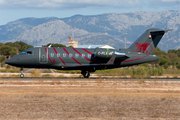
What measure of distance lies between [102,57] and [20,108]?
67.5ft

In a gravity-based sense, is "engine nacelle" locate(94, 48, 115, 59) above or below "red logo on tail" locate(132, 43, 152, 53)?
below

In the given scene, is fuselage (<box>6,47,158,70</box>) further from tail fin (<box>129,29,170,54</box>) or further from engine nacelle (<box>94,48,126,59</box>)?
tail fin (<box>129,29,170,54</box>)

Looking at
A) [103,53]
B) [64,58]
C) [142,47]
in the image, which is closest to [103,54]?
[103,53]

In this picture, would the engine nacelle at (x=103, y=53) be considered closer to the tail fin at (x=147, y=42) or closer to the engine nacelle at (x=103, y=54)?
the engine nacelle at (x=103, y=54)

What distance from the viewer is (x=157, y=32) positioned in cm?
3744

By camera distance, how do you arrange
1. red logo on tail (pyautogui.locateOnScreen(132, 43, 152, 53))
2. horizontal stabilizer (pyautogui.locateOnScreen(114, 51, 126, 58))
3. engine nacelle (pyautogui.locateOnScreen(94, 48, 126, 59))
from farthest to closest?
red logo on tail (pyautogui.locateOnScreen(132, 43, 152, 53)) → horizontal stabilizer (pyautogui.locateOnScreen(114, 51, 126, 58)) → engine nacelle (pyautogui.locateOnScreen(94, 48, 126, 59))

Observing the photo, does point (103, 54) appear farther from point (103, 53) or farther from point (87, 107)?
point (87, 107)

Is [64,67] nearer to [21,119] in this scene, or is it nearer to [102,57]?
[102,57]

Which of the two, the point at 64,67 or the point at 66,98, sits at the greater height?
the point at 64,67

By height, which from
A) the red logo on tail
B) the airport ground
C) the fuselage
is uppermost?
the red logo on tail

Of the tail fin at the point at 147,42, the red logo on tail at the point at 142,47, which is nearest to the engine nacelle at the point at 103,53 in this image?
the tail fin at the point at 147,42

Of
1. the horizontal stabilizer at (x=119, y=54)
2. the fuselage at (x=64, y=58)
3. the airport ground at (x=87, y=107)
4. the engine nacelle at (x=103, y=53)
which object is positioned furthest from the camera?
the horizontal stabilizer at (x=119, y=54)

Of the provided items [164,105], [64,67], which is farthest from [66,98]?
[64,67]

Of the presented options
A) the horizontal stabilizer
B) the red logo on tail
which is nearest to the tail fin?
the red logo on tail
